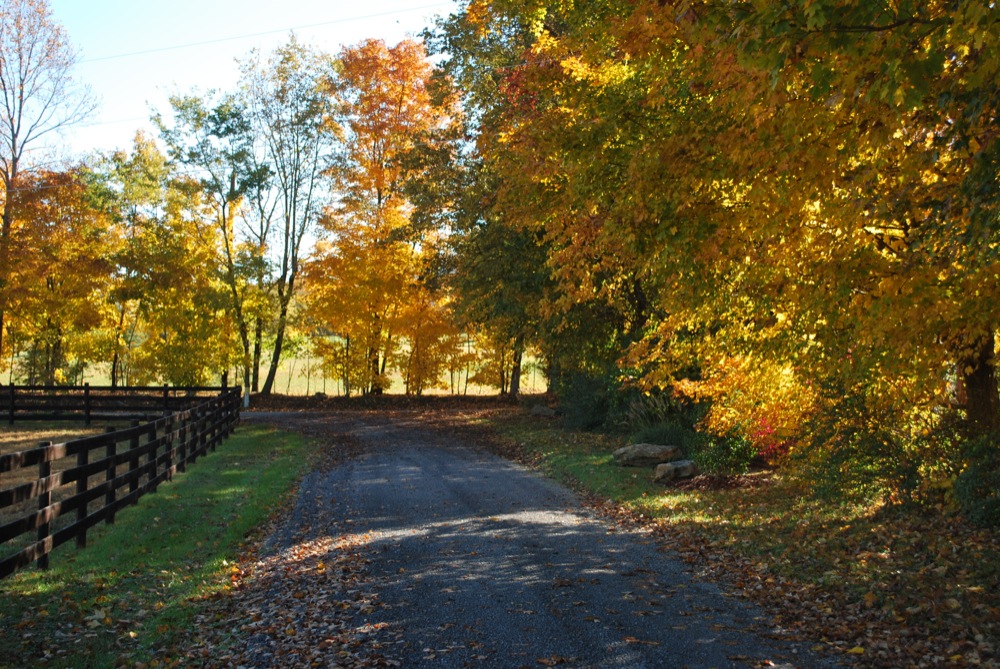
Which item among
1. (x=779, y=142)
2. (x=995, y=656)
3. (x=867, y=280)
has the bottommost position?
(x=995, y=656)

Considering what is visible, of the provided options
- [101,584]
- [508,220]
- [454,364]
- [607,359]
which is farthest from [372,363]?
[101,584]

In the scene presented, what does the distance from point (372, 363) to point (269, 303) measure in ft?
19.6

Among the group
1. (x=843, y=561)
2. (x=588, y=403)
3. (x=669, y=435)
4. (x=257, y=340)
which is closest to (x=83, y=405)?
(x=257, y=340)

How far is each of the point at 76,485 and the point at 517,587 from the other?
591 cm

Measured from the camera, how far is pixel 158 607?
274 inches

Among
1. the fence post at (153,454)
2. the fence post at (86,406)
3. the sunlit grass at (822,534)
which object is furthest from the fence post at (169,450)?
the fence post at (86,406)

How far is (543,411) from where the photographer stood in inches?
1163

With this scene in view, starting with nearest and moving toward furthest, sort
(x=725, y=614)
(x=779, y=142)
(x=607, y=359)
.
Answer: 1. (x=725, y=614)
2. (x=779, y=142)
3. (x=607, y=359)

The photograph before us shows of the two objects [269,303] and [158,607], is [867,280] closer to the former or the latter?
[158,607]

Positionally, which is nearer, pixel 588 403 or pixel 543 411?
pixel 588 403

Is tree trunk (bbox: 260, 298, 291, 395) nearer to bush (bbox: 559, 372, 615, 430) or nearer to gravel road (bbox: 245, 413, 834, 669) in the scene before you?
bush (bbox: 559, 372, 615, 430)

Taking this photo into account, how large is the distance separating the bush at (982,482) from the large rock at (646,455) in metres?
7.49

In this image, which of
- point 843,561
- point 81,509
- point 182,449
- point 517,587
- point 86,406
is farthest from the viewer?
point 86,406

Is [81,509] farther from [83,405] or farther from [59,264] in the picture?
[59,264]
